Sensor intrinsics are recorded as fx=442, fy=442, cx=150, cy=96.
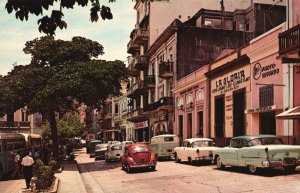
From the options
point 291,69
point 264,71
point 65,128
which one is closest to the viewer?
point 291,69

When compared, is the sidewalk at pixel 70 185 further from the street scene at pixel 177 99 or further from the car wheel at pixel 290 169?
the car wheel at pixel 290 169

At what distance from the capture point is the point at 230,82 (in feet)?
96.8

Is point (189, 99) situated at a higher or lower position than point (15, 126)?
higher

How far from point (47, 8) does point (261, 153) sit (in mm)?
13174

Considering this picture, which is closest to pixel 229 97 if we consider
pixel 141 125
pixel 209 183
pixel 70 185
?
pixel 209 183

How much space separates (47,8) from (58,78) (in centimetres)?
2317

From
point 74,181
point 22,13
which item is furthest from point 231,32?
point 22,13

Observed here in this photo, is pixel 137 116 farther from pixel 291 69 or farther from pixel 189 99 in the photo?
pixel 291 69

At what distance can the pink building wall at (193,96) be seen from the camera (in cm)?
3425

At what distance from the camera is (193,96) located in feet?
123

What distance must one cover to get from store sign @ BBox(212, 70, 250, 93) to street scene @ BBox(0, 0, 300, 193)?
2.6 inches

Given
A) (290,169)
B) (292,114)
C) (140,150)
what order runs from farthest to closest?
(140,150) → (292,114) → (290,169)

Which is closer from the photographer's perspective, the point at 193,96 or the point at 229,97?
the point at 229,97

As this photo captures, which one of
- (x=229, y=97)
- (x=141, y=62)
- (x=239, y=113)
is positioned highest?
(x=141, y=62)
